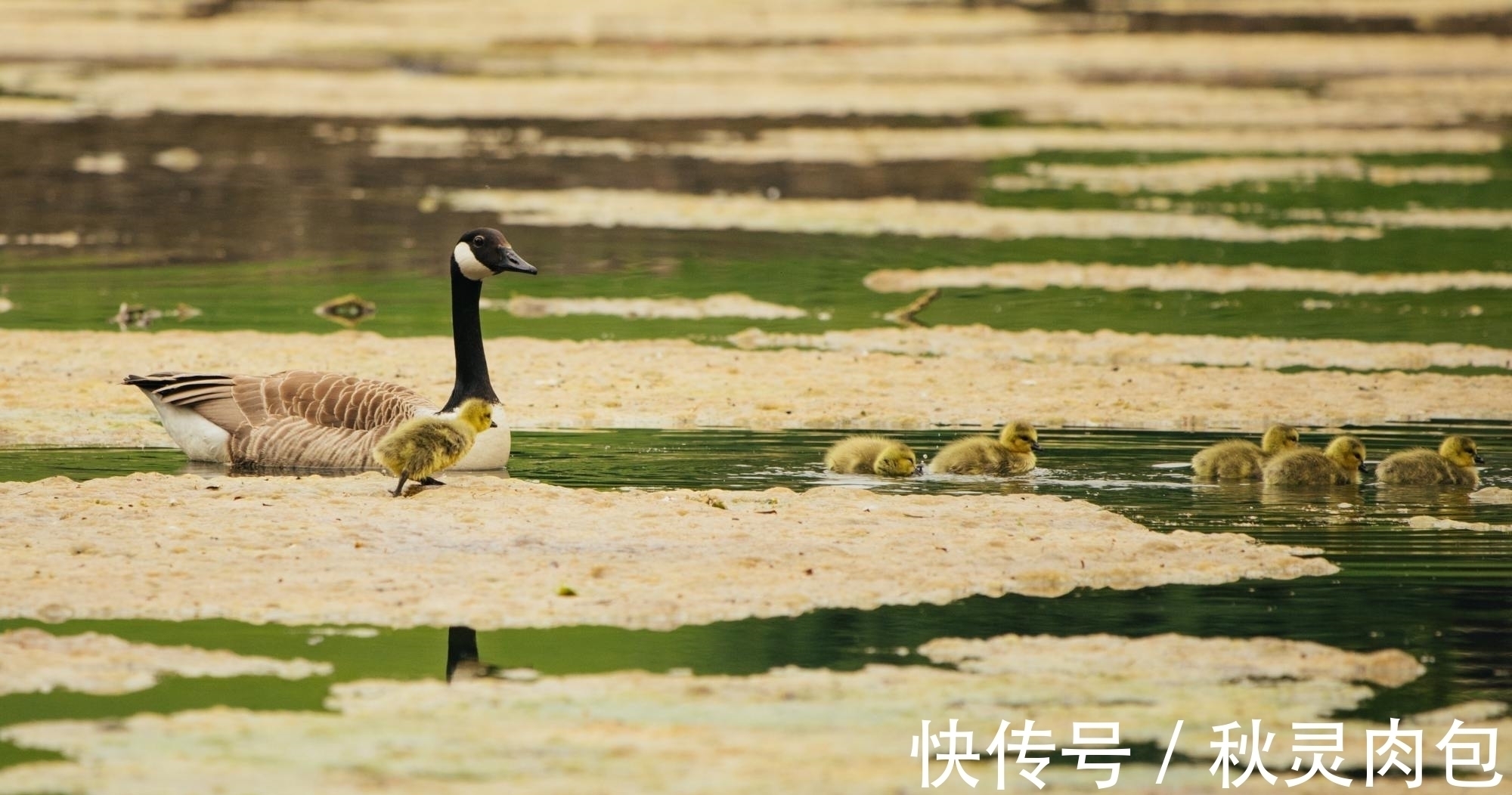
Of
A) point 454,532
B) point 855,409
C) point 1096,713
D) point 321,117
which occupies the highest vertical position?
point 321,117

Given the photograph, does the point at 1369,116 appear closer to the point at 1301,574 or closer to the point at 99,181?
the point at 99,181

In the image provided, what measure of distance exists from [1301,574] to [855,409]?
16.5 feet

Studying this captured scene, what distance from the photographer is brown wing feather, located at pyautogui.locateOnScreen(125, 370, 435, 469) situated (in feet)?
40.0

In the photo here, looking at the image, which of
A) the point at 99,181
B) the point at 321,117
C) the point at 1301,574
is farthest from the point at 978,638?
the point at 321,117

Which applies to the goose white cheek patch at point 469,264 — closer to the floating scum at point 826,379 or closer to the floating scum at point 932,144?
the floating scum at point 826,379

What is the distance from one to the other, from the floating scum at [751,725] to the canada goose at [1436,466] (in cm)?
375

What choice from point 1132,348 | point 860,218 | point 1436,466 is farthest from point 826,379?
point 860,218

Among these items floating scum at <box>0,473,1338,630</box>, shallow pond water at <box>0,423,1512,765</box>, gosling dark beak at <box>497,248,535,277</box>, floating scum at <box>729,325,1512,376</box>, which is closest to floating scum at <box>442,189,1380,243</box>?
floating scum at <box>729,325,1512,376</box>

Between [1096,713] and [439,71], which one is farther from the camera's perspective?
[439,71]

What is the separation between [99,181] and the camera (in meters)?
28.8

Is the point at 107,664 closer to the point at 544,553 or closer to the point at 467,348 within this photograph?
the point at 544,553

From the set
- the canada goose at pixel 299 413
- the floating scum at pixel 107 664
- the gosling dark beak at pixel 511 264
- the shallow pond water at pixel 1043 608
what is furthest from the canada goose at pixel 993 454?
the floating scum at pixel 107 664

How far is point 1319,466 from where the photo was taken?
39.3ft

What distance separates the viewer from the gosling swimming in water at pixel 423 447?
1091cm
